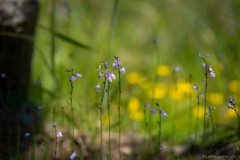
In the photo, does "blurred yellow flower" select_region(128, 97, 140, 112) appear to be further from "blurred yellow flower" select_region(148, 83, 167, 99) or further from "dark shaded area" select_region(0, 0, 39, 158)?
"dark shaded area" select_region(0, 0, 39, 158)

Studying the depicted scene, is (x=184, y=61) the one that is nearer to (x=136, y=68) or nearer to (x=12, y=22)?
(x=136, y=68)

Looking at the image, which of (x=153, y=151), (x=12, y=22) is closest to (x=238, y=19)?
(x=153, y=151)

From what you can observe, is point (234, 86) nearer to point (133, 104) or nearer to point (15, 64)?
point (133, 104)

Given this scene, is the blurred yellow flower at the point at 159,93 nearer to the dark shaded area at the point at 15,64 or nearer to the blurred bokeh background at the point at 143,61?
the blurred bokeh background at the point at 143,61

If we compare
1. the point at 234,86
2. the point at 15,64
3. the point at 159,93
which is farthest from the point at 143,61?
the point at 15,64

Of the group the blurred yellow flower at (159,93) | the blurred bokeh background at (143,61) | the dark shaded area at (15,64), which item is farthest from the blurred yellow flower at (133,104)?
the dark shaded area at (15,64)
